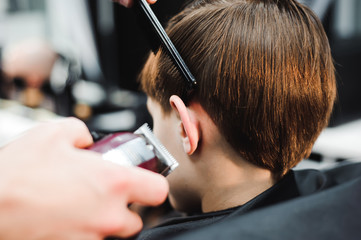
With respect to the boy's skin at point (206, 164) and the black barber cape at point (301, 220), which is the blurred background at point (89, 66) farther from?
the black barber cape at point (301, 220)

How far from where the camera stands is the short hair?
0.64 m

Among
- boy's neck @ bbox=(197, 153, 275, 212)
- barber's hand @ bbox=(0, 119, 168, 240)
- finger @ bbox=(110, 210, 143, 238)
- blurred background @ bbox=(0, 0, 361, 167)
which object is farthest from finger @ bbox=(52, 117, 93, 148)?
blurred background @ bbox=(0, 0, 361, 167)

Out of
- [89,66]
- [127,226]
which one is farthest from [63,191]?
[89,66]

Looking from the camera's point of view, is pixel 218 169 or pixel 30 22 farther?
pixel 30 22

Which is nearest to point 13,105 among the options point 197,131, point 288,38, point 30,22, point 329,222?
point 30,22

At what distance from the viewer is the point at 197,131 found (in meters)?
0.70

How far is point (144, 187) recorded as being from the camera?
0.45 meters

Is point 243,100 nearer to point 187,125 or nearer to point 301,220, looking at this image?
point 187,125

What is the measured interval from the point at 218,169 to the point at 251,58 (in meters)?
0.24

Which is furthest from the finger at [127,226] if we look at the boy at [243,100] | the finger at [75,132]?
the boy at [243,100]

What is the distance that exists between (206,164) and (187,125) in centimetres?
12

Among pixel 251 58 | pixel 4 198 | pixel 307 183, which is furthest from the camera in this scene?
pixel 307 183

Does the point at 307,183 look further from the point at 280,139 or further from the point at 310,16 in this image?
the point at 310,16

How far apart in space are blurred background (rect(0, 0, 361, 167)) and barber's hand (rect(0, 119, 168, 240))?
1239 mm
